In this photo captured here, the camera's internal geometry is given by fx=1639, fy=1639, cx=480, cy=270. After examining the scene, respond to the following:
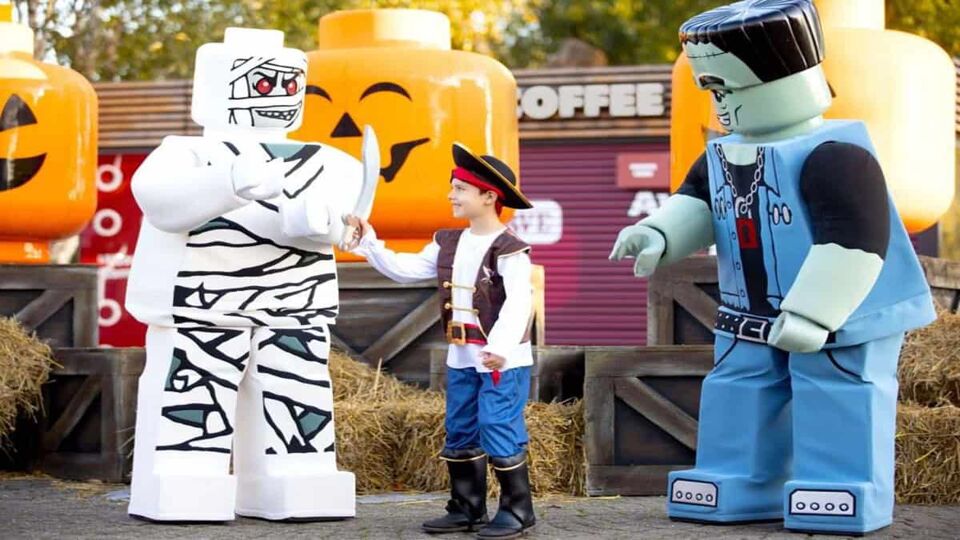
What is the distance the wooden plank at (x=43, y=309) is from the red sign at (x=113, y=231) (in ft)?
21.2

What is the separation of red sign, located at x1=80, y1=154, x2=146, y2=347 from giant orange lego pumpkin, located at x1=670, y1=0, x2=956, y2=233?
7518mm

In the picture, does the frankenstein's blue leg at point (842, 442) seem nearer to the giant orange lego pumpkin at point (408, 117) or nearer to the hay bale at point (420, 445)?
the hay bale at point (420, 445)

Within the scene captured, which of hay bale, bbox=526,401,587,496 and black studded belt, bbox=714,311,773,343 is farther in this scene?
hay bale, bbox=526,401,587,496

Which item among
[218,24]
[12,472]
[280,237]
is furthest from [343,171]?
[218,24]

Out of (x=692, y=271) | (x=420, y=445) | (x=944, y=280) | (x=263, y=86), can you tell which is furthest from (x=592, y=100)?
(x=263, y=86)

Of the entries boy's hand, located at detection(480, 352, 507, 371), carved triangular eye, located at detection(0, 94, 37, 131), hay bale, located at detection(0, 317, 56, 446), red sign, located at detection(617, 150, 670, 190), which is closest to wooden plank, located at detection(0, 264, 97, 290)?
hay bale, located at detection(0, 317, 56, 446)

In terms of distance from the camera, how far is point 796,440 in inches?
228

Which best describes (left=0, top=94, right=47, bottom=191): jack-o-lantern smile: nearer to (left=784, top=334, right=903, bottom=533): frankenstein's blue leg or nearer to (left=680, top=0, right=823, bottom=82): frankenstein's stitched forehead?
(left=680, top=0, right=823, bottom=82): frankenstein's stitched forehead

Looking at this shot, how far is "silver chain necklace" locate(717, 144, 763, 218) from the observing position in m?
5.82

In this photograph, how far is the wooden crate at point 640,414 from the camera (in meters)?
7.23

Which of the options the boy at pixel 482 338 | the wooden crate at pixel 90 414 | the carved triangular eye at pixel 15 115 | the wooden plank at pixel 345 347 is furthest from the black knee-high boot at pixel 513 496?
the carved triangular eye at pixel 15 115

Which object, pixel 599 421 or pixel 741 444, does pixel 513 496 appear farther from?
pixel 599 421

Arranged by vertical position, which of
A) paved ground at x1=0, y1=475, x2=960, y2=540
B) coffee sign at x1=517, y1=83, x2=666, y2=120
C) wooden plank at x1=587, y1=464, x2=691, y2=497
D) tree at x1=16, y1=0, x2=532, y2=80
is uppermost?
tree at x1=16, y1=0, x2=532, y2=80

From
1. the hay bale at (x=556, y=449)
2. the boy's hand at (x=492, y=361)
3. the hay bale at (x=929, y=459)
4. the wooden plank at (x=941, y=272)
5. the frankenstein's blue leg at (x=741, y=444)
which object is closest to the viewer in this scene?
the boy's hand at (x=492, y=361)
